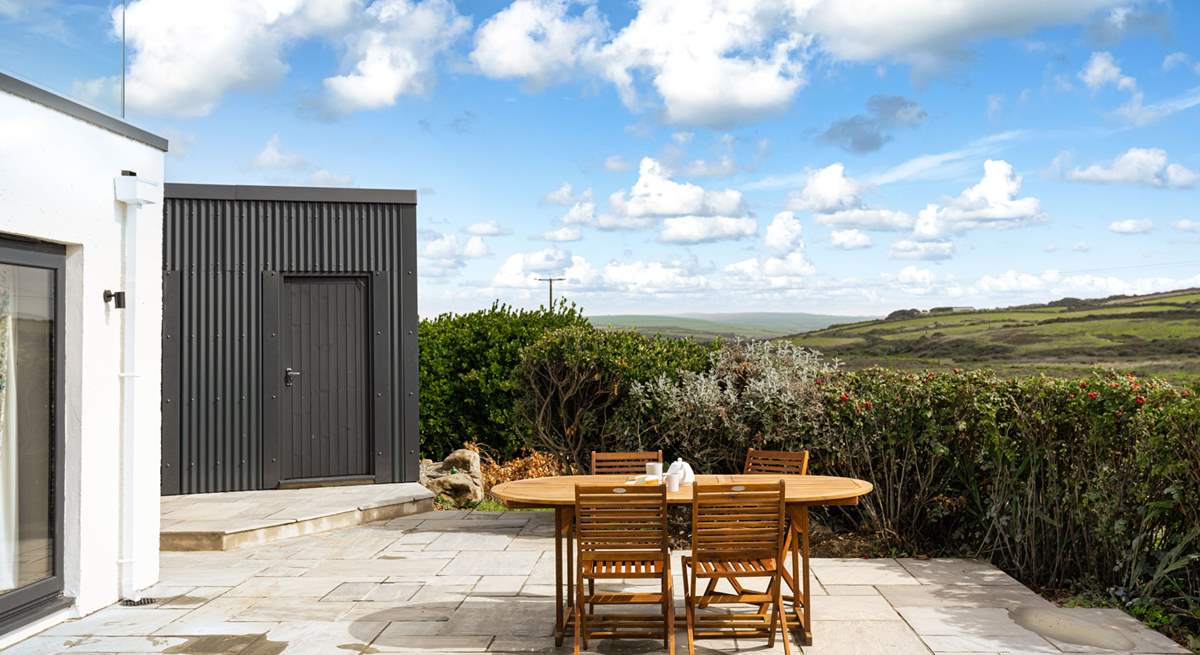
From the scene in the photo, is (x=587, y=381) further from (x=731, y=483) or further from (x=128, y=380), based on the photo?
(x=128, y=380)

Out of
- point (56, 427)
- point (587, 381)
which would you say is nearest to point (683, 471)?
point (587, 381)

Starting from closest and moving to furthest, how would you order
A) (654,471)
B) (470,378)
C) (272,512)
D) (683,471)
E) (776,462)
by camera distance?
(683,471) → (654,471) → (776,462) → (272,512) → (470,378)

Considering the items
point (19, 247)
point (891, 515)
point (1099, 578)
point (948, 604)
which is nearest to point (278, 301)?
point (19, 247)

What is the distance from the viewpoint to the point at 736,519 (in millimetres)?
4406

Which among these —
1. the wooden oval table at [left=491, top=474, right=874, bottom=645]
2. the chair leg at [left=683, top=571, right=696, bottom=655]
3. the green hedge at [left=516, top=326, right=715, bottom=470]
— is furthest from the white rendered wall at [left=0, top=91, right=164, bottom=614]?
the chair leg at [left=683, top=571, right=696, bottom=655]

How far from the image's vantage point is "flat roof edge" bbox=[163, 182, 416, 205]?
8.97 m

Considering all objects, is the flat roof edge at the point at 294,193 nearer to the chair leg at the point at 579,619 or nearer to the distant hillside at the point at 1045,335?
the chair leg at the point at 579,619

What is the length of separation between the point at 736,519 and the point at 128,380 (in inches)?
154

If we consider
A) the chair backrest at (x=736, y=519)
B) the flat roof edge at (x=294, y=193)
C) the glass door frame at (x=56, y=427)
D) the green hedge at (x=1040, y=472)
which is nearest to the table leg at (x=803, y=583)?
the chair backrest at (x=736, y=519)

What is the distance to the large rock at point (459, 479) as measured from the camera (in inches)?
356

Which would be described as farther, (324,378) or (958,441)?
(324,378)

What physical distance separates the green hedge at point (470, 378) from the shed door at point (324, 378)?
1688 millimetres

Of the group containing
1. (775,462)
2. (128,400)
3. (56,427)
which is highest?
(128,400)

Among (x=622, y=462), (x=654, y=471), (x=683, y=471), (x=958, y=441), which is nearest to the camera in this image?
(x=683, y=471)
